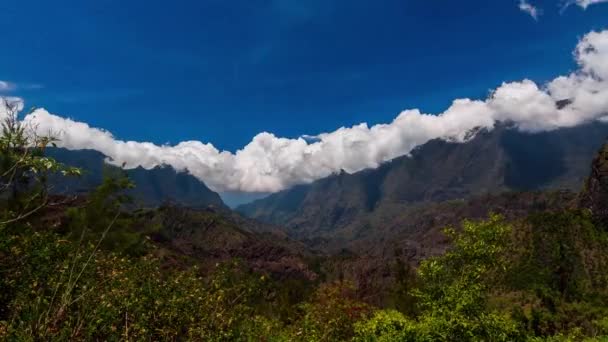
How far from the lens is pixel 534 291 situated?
7328 inches

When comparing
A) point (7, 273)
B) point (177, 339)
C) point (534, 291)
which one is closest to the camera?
point (7, 273)

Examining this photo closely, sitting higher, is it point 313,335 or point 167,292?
point 167,292

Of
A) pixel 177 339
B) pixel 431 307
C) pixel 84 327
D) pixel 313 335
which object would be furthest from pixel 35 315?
pixel 431 307

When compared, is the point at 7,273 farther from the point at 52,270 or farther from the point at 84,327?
the point at 84,327

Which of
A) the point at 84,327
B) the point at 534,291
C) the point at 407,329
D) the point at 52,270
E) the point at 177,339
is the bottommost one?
the point at 534,291

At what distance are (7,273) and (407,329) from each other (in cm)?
1849

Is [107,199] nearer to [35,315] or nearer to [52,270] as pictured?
[52,270]

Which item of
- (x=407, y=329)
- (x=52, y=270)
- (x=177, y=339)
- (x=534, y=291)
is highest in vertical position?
(x=52, y=270)

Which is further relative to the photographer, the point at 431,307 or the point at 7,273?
the point at 431,307

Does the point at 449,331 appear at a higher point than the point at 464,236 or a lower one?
lower

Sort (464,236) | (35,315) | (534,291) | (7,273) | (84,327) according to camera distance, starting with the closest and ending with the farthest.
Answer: (35,315), (84,327), (7,273), (464,236), (534,291)

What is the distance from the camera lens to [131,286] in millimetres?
14398

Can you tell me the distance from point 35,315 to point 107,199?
5200 cm

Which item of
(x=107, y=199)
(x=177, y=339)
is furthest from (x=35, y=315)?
(x=107, y=199)
